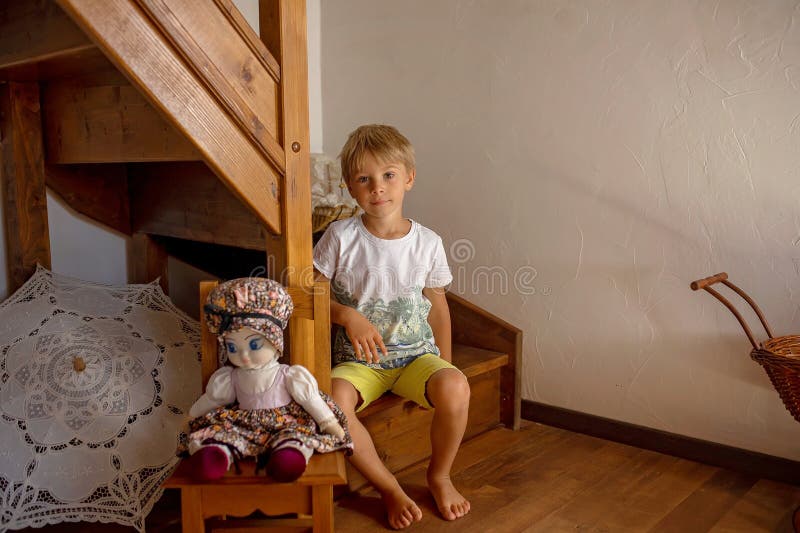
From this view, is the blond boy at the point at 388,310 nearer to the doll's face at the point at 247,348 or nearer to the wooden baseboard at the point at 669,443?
the doll's face at the point at 247,348

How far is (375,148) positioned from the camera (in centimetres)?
159

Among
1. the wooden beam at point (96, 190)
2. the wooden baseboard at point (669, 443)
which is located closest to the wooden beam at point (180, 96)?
the wooden beam at point (96, 190)

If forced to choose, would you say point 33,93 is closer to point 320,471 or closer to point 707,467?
point 320,471

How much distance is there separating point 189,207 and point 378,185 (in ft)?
1.90

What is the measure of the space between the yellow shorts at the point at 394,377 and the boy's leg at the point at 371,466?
41 millimetres

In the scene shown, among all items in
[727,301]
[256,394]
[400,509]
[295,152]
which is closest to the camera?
[256,394]

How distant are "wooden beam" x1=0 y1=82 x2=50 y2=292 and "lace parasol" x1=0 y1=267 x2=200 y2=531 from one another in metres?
0.33

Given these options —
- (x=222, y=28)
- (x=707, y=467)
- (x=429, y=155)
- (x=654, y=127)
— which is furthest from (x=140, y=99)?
(x=707, y=467)

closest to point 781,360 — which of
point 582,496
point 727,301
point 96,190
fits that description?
point 727,301

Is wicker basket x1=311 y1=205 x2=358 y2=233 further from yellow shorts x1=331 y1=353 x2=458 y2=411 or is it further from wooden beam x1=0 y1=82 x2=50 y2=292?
wooden beam x1=0 y1=82 x2=50 y2=292

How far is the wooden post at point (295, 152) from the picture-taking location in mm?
1313

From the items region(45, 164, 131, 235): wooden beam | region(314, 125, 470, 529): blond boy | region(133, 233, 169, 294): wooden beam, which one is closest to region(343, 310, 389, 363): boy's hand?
region(314, 125, 470, 529): blond boy

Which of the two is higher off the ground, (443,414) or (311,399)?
(311,399)

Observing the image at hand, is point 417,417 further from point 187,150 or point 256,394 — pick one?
point 187,150
